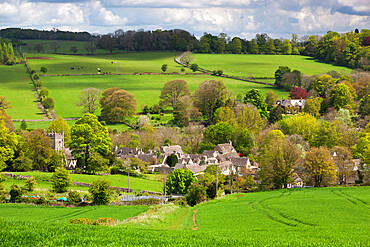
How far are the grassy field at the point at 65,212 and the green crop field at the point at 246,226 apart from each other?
110 mm

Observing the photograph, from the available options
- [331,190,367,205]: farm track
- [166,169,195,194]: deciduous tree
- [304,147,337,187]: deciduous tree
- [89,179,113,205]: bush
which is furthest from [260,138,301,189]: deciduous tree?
[89,179,113,205]: bush

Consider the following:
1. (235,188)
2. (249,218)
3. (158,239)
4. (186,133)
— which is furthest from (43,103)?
(158,239)

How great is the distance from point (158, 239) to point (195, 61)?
15735 centimetres

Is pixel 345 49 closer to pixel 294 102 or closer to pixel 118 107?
pixel 294 102

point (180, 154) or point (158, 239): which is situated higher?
point (158, 239)

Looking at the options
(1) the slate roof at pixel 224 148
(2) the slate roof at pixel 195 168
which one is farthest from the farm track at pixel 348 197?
(1) the slate roof at pixel 224 148

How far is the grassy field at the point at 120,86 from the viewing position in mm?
116594

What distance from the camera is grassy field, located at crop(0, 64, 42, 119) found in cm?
10656

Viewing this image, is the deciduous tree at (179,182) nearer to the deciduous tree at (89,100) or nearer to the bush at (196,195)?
the bush at (196,195)

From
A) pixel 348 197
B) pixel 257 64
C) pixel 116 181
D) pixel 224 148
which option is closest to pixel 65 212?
pixel 116 181

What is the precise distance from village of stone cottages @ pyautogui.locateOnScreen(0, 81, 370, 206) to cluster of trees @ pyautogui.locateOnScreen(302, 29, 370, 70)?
171ft

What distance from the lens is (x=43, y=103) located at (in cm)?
11425

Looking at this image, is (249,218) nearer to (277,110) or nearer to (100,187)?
(100,187)

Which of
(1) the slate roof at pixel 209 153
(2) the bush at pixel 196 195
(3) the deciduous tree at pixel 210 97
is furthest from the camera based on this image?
(3) the deciduous tree at pixel 210 97
